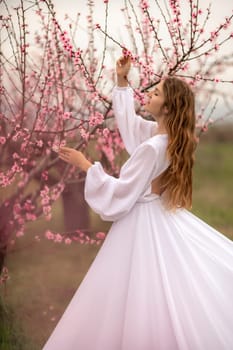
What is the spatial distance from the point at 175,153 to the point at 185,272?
39 centimetres

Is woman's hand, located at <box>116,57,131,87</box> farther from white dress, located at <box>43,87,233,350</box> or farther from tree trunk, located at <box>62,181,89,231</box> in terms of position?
tree trunk, located at <box>62,181,89,231</box>

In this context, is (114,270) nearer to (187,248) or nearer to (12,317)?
(187,248)

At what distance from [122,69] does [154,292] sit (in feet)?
2.51

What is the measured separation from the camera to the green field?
3139 millimetres

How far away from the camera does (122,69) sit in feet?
7.80

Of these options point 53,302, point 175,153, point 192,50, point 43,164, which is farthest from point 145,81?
point 53,302

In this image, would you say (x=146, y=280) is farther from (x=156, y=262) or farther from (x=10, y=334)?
(x=10, y=334)

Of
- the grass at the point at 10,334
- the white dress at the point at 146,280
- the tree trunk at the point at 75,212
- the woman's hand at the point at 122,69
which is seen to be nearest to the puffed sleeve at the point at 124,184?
the white dress at the point at 146,280

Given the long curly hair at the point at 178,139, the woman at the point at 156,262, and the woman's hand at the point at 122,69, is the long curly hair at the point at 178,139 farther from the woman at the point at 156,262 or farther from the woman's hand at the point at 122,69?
the woman's hand at the point at 122,69

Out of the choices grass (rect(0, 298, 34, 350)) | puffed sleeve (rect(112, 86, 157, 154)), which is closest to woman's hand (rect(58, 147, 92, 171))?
puffed sleeve (rect(112, 86, 157, 154))

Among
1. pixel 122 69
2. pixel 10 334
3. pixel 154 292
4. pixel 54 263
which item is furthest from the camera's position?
pixel 54 263

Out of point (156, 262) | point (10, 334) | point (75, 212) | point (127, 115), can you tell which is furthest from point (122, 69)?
point (75, 212)

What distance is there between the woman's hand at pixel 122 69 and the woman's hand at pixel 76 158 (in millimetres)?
297

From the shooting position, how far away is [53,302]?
11.6 ft
